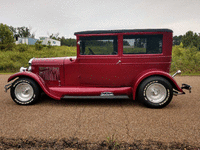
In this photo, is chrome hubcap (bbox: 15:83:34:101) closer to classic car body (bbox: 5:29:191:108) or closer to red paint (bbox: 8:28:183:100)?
classic car body (bbox: 5:29:191:108)

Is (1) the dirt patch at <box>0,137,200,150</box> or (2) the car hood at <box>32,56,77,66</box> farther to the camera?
(2) the car hood at <box>32,56,77,66</box>

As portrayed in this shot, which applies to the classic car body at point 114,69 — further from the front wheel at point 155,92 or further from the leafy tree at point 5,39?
the leafy tree at point 5,39

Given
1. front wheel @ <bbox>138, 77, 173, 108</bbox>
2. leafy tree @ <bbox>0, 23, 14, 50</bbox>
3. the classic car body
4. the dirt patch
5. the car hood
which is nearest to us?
the dirt patch

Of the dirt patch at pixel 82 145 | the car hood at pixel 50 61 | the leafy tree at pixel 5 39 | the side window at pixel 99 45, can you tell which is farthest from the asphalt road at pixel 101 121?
the leafy tree at pixel 5 39

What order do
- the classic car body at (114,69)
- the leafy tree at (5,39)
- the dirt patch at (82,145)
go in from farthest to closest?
the leafy tree at (5,39)
the classic car body at (114,69)
the dirt patch at (82,145)

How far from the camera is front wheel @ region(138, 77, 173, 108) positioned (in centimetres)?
377

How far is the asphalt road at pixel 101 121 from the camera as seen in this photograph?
2547 millimetres

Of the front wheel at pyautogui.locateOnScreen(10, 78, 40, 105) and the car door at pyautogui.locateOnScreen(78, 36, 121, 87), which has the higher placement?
the car door at pyautogui.locateOnScreen(78, 36, 121, 87)

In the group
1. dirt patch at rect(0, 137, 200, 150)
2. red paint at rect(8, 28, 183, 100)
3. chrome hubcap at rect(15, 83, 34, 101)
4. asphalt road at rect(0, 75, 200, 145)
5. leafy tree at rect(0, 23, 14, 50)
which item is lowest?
dirt patch at rect(0, 137, 200, 150)

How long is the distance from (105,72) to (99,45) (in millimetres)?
720

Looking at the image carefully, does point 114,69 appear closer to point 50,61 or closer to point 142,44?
point 142,44

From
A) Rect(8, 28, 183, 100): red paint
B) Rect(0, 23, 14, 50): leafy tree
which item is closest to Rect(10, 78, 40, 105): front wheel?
Rect(8, 28, 183, 100): red paint

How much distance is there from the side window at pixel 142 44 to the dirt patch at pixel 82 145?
2320 millimetres

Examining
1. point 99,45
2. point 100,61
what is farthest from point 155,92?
point 99,45
